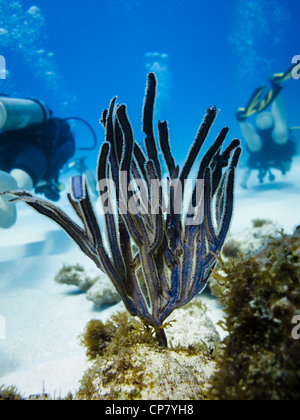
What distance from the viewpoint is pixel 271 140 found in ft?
34.8

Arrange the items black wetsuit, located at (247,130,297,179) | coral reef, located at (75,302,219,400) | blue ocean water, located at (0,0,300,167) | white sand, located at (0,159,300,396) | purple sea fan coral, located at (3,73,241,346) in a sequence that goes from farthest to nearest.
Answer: blue ocean water, located at (0,0,300,167)
black wetsuit, located at (247,130,297,179)
white sand, located at (0,159,300,396)
purple sea fan coral, located at (3,73,241,346)
coral reef, located at (75,302,219,400)

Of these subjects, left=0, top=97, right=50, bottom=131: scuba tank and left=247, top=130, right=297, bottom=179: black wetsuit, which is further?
left=247, top=130, right=297, bottom=179: black wetsuit

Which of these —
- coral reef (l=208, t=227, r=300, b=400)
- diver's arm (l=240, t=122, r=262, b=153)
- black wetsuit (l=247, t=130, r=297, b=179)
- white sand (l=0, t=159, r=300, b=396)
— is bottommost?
white sand (l=0, t=159, r=300, b=396)

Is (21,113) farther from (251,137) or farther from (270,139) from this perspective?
(270,139)

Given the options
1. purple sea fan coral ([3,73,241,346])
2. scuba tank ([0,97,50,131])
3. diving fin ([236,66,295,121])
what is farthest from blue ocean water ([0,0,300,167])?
purple sea fan coral ([3,73,241,346])

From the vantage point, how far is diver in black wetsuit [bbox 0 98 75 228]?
546 cm

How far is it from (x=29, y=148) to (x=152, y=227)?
5743mm

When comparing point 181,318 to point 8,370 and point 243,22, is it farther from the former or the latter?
point 243,22

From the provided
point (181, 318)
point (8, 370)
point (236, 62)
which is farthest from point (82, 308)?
point (236, 62)

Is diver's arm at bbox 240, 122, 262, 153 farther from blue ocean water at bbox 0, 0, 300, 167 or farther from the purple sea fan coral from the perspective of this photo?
blue ocean water at bbox 0, 0, 300, 167

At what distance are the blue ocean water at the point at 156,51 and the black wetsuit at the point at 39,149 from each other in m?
33.1

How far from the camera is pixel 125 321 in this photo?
1646 mm
